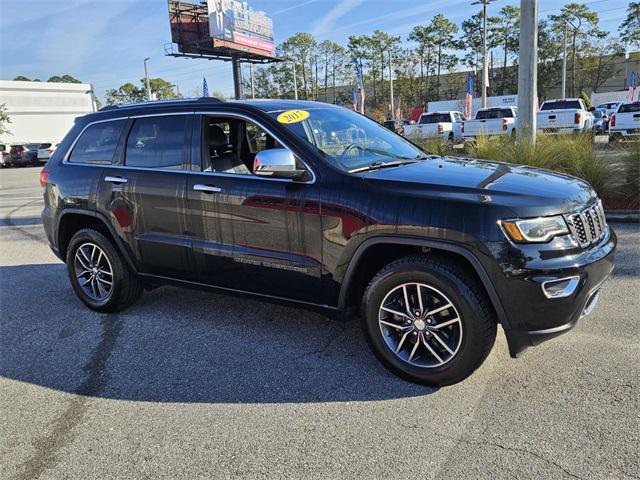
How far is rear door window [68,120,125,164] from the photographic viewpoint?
4762mm

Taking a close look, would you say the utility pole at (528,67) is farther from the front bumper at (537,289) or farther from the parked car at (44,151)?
the parked car at (44,151)

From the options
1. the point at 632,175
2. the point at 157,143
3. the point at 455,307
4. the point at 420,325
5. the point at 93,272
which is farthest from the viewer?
the point at 632,175

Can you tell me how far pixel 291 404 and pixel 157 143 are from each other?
2.50m

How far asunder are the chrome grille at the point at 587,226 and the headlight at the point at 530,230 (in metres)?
0.17

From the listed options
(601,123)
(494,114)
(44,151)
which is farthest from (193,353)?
(44,151)

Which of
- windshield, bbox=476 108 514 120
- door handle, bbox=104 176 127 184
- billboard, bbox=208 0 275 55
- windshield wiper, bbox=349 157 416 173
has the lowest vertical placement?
door handle, bbox=104 176 127 184

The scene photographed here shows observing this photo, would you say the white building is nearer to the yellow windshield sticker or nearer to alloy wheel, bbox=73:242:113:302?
alloy wheel, bbox=73:242:113:302

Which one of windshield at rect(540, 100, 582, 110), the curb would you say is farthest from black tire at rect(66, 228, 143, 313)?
windshield at rect(540, 100, 582, 110)

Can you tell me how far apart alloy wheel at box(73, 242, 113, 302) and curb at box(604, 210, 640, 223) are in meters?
6.71

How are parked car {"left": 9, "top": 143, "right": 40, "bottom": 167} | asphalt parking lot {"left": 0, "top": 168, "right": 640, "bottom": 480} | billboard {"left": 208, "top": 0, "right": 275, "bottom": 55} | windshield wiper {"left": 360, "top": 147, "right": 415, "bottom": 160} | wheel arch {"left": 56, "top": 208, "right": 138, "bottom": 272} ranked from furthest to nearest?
billboard {"left": 208, "top": 0, "right": 275, "bottom": 55}
parked car {"left": 9, "top": 143, "right": 40, "bottom": 167}
wheel arch {"left": 56, "top": 208, "right": 138, "bottom": 272}
windshield wiper {"left": 360, "top": 147, "right": 415, "bottom": 160}
asphalt parking lot {"left": 0, "top": 168, "right": 640, "bottom": 480}

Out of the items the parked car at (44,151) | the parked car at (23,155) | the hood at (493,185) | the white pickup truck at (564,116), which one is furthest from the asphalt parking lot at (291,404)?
the parked car at (23,155)

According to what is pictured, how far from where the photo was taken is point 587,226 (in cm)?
319

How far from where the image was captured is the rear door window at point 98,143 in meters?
4.76

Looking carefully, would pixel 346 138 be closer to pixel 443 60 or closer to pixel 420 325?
pixel 420 325
